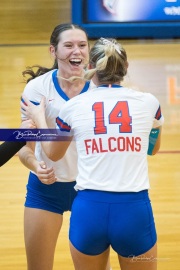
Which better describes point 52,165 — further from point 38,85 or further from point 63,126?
point 63,126

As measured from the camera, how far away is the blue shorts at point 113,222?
10.1ft

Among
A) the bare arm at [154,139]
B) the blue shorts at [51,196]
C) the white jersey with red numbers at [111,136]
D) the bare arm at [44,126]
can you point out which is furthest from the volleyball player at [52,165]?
the white jersey with red numbers at [111,136]

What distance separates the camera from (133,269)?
313 centimetres

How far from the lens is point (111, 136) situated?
3.06 metres

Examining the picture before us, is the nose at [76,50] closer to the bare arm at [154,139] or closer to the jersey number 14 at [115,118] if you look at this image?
the bare arm at [154,139]

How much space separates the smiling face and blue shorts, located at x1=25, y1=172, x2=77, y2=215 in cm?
64

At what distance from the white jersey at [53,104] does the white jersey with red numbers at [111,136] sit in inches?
27.7

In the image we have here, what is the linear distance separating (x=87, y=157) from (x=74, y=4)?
8.62m

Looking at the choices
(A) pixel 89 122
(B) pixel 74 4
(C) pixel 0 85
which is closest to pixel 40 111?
(A) pixel 89 122

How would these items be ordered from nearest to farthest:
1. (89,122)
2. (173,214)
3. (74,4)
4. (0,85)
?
(89,122)
(173,214)
(0,85)
(74,4)

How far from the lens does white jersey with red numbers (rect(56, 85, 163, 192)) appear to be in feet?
10.0

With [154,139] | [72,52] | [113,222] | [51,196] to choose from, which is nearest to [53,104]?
[72,52]

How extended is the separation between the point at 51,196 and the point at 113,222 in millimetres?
915

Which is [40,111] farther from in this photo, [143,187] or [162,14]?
[162,14]
